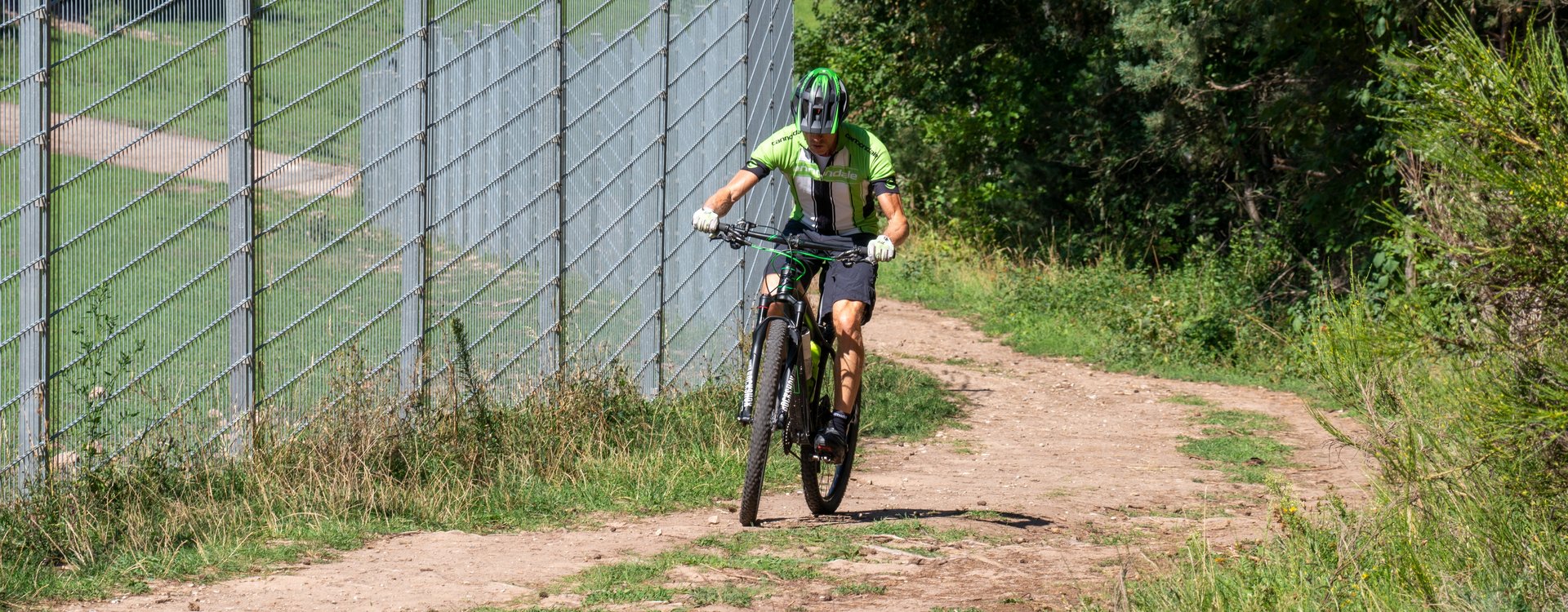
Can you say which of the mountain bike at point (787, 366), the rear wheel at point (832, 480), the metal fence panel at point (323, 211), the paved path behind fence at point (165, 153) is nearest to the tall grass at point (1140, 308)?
the rear wheel at point (832, 480)

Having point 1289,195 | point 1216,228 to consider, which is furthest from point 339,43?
point 1216,228

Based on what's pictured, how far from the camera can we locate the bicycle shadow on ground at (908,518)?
22.1 feet

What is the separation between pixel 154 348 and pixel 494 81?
2158 mm

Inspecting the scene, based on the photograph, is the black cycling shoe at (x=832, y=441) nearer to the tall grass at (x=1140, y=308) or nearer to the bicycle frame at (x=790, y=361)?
the bicycle frame at (x=790, y=361)

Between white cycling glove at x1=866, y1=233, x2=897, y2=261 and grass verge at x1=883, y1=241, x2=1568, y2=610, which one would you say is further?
white cycling glove at x1=866, y1=233, x2=897, y2=261

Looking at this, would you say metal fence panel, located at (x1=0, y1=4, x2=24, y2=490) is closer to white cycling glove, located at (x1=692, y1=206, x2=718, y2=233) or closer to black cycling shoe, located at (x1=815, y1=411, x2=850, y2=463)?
white cycling glove, located at (x1=692, y1=206, x2=718, y2=233)

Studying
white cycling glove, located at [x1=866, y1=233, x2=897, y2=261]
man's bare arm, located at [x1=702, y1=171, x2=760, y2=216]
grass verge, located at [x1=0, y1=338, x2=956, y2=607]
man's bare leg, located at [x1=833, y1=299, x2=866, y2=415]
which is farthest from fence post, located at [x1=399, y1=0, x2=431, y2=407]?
white cycling glove, located at [x1=866, y1=233, x2=897, y2=261]

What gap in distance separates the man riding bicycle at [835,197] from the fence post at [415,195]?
5.37 ft

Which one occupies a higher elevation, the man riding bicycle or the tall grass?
the man riding bicycle

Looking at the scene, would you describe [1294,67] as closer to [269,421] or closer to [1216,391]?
[1216,391]

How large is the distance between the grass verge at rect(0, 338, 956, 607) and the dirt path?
0.23 m

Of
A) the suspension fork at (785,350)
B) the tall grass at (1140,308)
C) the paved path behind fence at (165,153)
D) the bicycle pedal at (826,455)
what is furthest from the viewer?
the tall grass at (1140,308)

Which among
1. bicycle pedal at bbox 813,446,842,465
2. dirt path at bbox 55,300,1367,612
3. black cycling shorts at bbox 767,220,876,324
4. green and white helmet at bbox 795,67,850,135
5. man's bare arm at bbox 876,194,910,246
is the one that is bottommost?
dirt path at bbox 55,300,1367,612

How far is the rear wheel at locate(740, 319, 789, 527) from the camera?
635cm
